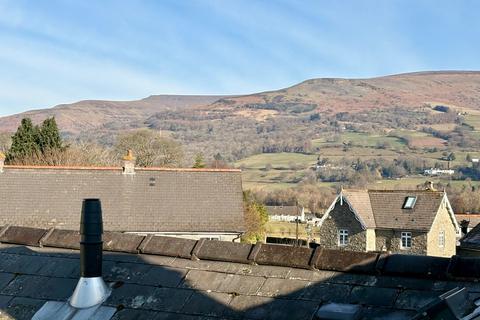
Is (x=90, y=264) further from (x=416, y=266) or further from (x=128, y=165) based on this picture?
(x=128, y=165)

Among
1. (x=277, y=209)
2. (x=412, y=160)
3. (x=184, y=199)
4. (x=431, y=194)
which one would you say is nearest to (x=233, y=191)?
(x=184, y=199)

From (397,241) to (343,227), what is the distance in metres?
3.76

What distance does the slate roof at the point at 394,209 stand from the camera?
42875mm

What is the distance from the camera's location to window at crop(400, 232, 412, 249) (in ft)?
141

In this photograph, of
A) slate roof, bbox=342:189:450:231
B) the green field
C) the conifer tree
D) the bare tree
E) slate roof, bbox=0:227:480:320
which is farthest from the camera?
the green field

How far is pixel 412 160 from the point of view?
165 m

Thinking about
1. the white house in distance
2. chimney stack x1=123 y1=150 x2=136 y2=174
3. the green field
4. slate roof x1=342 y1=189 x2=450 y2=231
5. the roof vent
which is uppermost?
the roof vent

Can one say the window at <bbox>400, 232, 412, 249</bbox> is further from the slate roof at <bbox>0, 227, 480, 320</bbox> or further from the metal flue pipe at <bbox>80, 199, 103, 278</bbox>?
the metal flue pipe at <bbox>80, 199, 103, 278</bbox>

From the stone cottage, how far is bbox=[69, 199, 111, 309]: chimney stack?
128 ft

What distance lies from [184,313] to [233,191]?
89.1ft

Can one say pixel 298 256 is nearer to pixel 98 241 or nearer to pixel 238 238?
pixel 98 241

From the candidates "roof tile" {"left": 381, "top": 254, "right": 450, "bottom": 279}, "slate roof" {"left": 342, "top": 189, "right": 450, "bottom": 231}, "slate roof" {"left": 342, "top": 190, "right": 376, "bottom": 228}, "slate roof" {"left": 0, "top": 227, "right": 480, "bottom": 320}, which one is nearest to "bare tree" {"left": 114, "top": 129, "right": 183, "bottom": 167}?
"slate roof" {"left": 342, "top": 190, "right": 376, "bottom": 228}

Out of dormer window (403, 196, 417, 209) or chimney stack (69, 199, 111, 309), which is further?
dormer window (403, 196, 417, 209)

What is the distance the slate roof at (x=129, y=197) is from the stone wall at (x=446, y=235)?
16917 millimetres
